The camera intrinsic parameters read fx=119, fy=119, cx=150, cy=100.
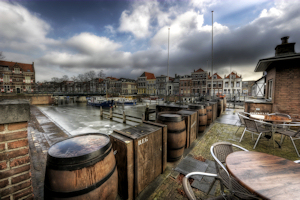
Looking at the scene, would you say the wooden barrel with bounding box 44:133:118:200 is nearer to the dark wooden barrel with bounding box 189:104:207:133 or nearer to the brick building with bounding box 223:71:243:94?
the dark wooden barrel with bounding box 189:104:207:133

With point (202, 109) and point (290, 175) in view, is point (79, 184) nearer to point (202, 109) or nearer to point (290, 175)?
point (290, 175)

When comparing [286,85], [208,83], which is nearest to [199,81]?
[208,83]

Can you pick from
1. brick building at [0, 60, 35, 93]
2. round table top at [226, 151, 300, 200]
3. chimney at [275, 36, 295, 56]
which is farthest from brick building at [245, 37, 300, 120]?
brick building at [0, 60, 35, 93]

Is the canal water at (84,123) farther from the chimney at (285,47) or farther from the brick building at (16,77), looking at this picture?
the brick building at (16,77)

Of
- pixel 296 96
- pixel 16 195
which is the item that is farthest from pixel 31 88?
pixel 296 96

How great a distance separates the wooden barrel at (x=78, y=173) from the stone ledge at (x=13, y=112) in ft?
1.69

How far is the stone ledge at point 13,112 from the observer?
1273mm

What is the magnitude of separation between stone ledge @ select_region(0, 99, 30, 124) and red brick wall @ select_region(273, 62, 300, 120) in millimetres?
10193

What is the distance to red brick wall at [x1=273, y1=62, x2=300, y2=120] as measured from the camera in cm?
630

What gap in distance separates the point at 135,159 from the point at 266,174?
191cm

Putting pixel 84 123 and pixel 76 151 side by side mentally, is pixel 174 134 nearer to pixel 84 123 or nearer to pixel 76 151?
pixel 76 151

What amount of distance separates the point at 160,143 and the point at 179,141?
0.82 meters

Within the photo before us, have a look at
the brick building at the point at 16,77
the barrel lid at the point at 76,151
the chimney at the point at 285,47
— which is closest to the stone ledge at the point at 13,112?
the barrel lid at the point at 76,151

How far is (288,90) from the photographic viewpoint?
6500mm
